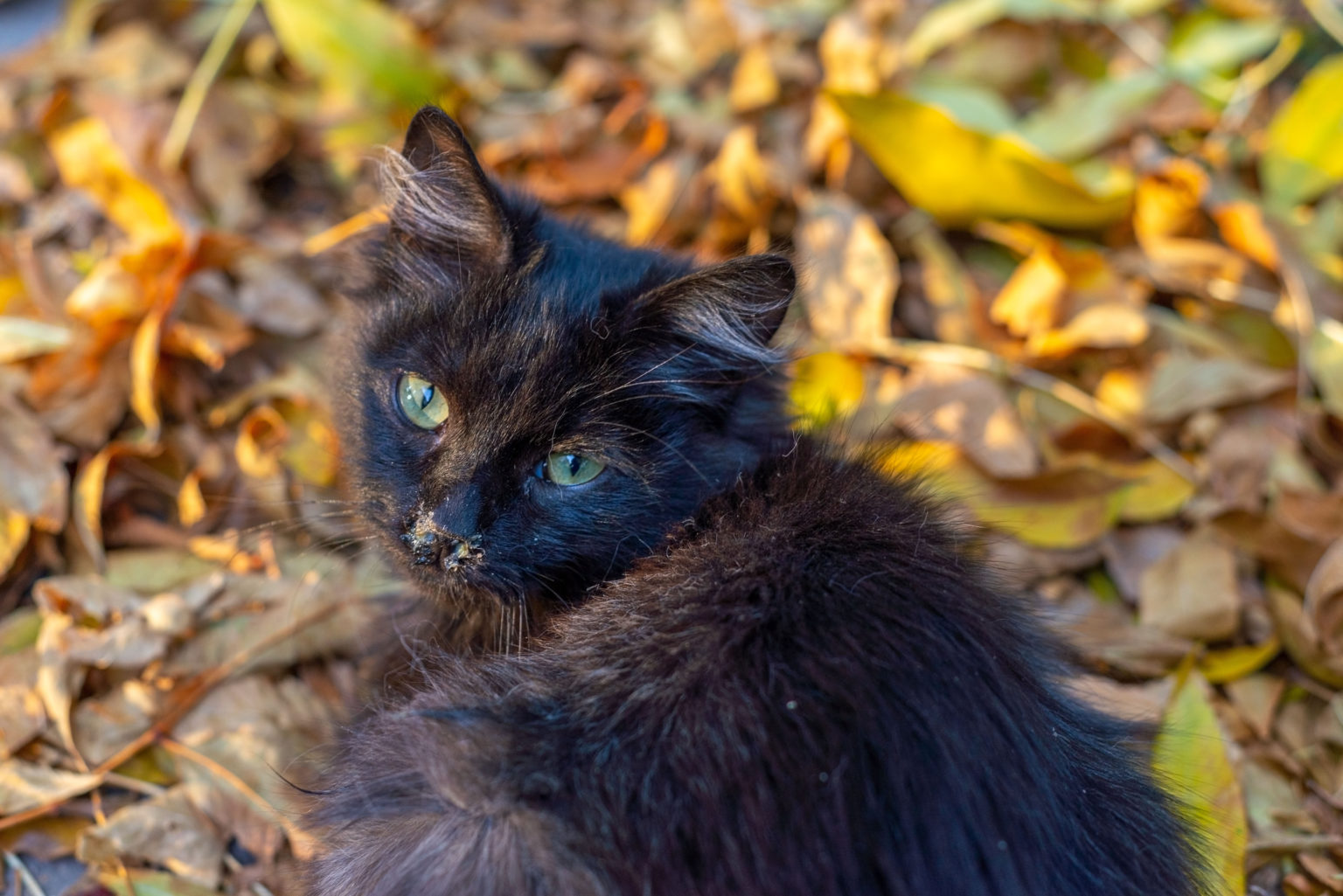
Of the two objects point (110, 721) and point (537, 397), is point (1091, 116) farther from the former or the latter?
point (110, 721)

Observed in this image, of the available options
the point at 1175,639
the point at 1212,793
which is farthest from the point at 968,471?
the point at 1212,793

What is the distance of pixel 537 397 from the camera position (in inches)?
70.0

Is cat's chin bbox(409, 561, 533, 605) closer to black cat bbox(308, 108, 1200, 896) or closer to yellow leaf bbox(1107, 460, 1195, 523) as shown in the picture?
black cat bbox(308, 108, 1200, 896)

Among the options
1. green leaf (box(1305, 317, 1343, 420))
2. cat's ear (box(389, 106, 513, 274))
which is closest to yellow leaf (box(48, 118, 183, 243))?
cat's ear (box(389, 106, 513, 274))

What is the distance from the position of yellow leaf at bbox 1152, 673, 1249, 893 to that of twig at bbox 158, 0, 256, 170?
2.99m

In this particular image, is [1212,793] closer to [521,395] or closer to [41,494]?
[521,395]

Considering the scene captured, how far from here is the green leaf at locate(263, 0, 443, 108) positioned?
3148 millimetres

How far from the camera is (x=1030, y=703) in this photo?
4.95 feet

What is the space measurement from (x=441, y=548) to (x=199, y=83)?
7.15ft

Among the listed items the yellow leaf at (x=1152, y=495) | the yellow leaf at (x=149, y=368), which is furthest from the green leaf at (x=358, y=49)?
the yellow leaf at (x=1152, y=495)

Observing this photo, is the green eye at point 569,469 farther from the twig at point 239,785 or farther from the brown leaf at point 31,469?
the brown leaf at point 31,469

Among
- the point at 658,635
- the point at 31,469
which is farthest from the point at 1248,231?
the point at 31,469

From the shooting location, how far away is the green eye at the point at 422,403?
1.87m

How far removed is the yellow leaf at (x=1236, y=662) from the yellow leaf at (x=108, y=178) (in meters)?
2.80
